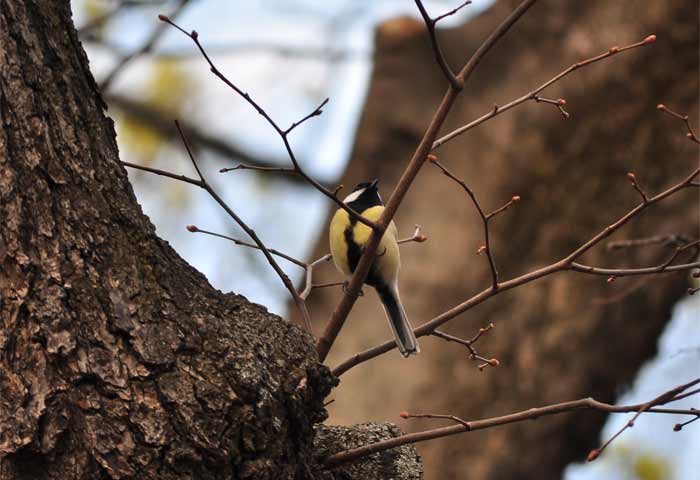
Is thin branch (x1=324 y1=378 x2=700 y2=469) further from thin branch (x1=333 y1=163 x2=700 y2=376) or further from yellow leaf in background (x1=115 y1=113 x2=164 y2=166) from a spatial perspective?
A: yellow leaf in background (x1=115 y1=113 x2=164 y2=166)

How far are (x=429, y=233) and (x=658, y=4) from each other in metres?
1.81

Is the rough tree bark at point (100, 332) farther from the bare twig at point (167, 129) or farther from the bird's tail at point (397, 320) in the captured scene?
the bare twig at point (167, 129)

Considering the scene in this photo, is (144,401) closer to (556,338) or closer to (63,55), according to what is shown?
(63,55)

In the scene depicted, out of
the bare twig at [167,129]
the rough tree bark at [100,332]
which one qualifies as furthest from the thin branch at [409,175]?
the bare twig at [167,129]

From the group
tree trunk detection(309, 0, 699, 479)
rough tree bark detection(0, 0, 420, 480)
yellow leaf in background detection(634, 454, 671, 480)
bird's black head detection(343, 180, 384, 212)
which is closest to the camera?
rough tree bark detection(0, 0, 420, 480)

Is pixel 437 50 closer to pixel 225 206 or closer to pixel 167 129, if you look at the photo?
pixel 225 206

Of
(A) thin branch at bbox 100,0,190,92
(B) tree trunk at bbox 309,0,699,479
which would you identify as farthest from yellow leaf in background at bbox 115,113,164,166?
(A) thin branch at bbox 100,0,190,92

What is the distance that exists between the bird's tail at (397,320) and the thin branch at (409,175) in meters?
0.43

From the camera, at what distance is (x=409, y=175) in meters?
2.22

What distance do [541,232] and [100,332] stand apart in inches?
156

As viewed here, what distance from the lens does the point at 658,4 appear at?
550cm

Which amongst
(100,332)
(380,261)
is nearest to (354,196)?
(380,261)

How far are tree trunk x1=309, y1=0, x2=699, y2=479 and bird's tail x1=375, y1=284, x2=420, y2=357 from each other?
2242mm

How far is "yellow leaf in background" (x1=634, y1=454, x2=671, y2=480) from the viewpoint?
6988 millimetres
